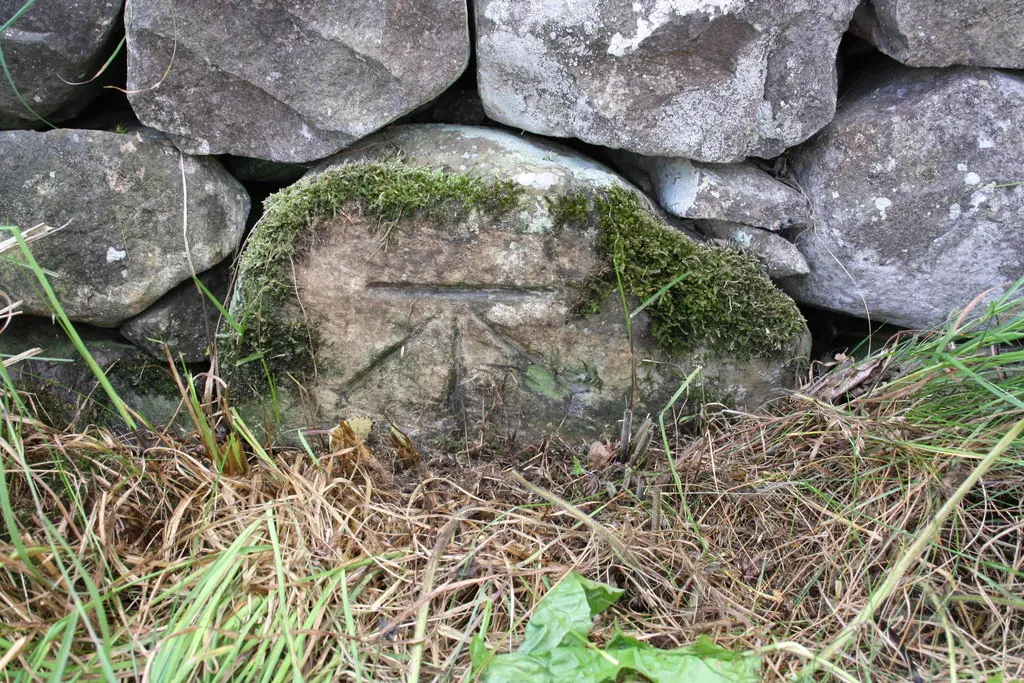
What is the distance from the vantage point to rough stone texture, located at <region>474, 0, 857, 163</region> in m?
1.80

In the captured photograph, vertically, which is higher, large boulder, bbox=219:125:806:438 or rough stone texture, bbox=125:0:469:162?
rough stone texture, bbox=125:0:469:162

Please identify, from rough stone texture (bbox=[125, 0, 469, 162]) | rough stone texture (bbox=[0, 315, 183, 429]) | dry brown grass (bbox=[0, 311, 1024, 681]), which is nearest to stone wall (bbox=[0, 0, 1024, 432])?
rough stone texture (bbox=[125, 0, 469, 162])

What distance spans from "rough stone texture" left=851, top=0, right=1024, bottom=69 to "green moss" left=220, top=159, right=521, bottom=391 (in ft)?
3.22

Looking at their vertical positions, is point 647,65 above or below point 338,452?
A: above

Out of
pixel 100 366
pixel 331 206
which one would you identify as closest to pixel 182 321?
pixel 100 366

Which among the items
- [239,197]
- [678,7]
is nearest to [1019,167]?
[678,7]

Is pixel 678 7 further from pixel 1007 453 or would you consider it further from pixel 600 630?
pixel 600 630

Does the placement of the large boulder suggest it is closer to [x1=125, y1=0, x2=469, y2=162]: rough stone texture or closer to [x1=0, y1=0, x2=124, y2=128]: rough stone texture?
[x1=125, y1=0, x2=469, y2=162]: rough stone texture

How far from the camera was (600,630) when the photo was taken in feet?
4.81

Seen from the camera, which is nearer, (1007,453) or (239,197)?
(1007,453)

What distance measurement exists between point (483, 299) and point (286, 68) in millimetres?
741

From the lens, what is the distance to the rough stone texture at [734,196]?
198 cm

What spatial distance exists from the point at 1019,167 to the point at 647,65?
3.13 ft

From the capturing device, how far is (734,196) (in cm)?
197
